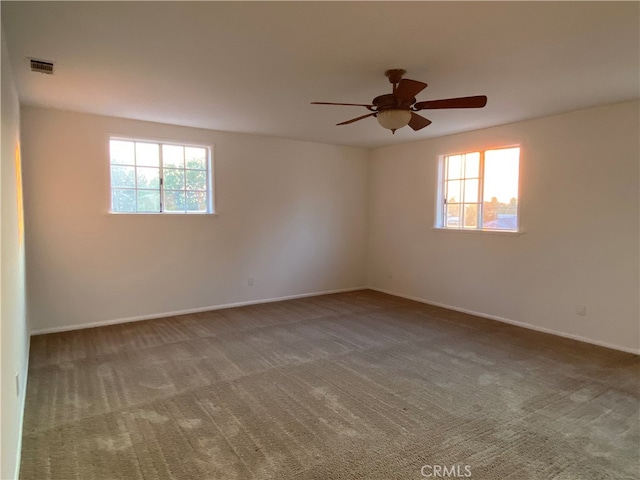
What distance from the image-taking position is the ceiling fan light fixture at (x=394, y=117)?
9.59 ft

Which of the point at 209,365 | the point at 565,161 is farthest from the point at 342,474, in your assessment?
the point at 565,161

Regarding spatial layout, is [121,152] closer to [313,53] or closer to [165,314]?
[165,314]

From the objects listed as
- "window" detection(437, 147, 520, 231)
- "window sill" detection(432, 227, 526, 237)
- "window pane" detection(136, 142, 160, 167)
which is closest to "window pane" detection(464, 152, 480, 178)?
"window" detection(437, 147, 520, 231)

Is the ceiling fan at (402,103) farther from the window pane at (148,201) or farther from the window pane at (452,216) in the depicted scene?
the window pane at (148,201)

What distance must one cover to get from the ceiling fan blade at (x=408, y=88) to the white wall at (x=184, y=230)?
3.20 m

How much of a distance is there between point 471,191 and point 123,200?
4.63m

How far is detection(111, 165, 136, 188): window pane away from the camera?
15.2 ft

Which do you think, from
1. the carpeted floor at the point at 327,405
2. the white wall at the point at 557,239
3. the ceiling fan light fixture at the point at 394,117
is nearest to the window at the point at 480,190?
the white wall at the point at 557,239

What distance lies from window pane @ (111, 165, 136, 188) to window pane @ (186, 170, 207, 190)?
2.27 feet

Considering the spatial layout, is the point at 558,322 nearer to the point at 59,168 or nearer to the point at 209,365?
the point at 209,365

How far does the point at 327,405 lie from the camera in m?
2.72

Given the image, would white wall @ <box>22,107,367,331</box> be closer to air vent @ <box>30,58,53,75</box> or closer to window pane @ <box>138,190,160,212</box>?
window pane @ <box>138,190,160,212</box>

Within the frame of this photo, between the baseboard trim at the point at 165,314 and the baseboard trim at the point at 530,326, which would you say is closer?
the baseboard trim at the point at 530,326

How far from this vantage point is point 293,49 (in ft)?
8.39
